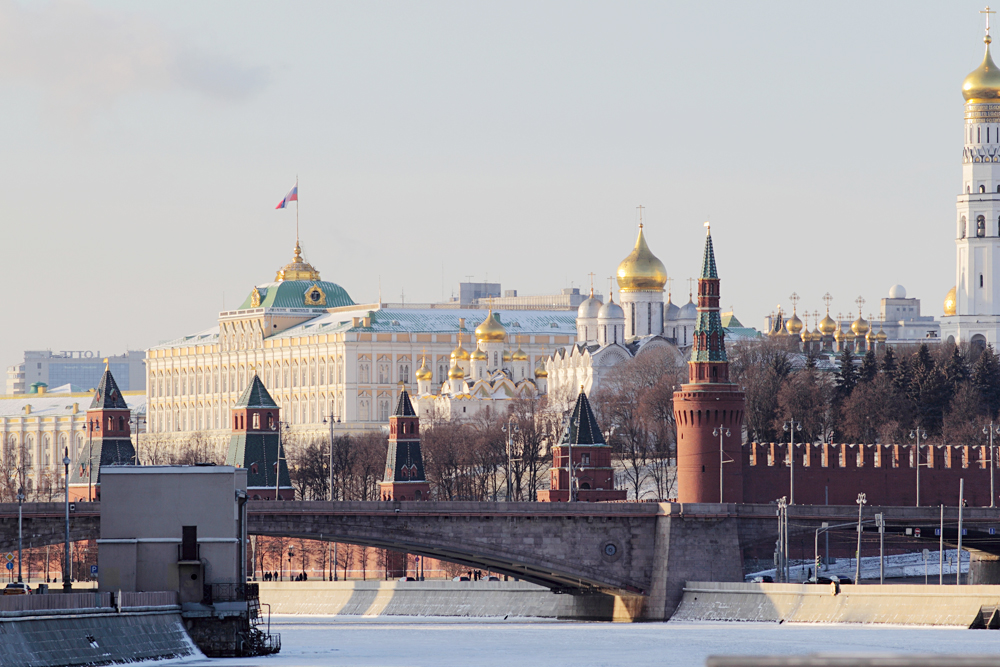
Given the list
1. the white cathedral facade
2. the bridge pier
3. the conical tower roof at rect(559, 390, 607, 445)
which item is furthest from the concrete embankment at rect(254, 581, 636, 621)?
the white cathedral facade

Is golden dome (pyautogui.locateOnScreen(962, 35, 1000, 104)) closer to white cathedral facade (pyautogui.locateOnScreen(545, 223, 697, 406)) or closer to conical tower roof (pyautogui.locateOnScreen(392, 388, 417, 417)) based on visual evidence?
white cathedral facade (pyautogui.locateOnScreen(545, 223, 697, 406))

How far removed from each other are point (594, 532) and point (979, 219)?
235 ft

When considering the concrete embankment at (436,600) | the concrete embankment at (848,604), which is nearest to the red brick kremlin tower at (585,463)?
the concrete embankment at (436,600)

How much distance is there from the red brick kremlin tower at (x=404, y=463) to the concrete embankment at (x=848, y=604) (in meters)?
34.4

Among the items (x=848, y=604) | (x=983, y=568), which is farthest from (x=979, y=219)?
(x=848, y=604)

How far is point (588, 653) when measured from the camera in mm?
66875

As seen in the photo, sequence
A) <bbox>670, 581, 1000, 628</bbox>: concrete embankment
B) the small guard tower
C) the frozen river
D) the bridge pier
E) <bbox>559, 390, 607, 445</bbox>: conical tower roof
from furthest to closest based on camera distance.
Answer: the small guard tower < <bbox>559, 390, 607, 445</bbox>: conical tower roof < the bridge pier < <bbox>670, 581, 1000, 628</bbox>: concrete embankment < the frozen river

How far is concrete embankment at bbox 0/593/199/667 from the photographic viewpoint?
51138 mm

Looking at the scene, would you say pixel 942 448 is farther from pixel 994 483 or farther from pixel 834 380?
pixel 834 380

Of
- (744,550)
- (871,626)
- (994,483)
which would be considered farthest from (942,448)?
(871,626)

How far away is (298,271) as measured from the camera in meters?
198

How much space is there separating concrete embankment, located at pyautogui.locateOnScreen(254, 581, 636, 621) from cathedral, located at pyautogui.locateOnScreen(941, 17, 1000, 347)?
202 ft

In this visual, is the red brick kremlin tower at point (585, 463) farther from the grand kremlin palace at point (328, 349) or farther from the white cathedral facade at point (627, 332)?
the grand kremlin palace at point (328, 349)

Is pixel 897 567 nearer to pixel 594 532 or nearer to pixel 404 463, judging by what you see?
pixel 594 532
